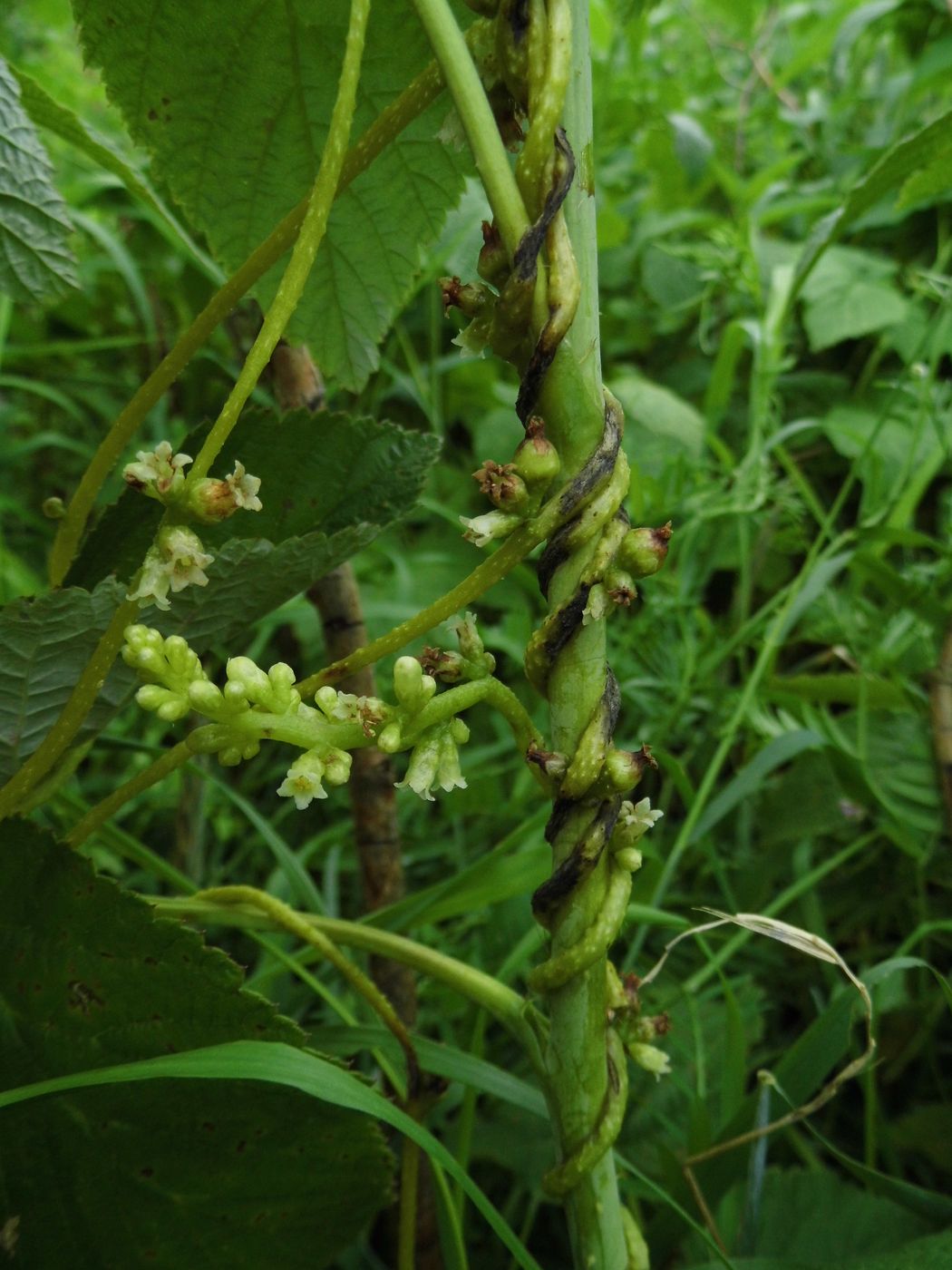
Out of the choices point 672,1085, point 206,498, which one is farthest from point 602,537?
point 672,1085

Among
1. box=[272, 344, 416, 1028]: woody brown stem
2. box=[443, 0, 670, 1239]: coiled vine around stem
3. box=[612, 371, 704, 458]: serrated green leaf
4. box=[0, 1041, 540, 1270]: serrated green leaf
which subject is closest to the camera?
box=[443, 0, 670, 1239]: coiled vine around stem

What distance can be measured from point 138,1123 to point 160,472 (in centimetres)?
41

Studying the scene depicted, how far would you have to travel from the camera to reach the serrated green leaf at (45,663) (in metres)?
0.59

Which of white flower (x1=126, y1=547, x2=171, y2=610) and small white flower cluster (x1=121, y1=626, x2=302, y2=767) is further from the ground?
white flower (x1=126, y1=547, x2=171, y2=610)

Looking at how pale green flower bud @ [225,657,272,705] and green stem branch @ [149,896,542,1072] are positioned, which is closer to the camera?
pale green flower bud @ [225,657,272,705]

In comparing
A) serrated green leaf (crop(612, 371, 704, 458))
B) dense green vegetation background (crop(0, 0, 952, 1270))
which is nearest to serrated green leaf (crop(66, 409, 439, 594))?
dense green vegetation background (crop(0, 0, 952, 1270))

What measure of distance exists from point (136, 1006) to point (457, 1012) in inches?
22.1

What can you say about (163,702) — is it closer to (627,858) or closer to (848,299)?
(627,858)

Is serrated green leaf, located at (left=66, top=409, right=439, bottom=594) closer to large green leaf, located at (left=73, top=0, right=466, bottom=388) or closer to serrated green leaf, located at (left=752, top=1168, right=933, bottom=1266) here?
large green leaf, located at (left=73, top=0, right=466, bottom=388)

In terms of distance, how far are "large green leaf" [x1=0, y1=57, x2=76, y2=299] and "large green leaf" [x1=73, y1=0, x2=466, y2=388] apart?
0.07 m

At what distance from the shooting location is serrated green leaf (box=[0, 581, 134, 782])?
588mm

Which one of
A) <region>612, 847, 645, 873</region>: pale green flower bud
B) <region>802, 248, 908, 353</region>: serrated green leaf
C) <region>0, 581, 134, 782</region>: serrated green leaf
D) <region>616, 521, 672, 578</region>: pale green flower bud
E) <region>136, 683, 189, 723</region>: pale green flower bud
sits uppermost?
<region>802, 248, 908, 353</region>: serrated green leaf

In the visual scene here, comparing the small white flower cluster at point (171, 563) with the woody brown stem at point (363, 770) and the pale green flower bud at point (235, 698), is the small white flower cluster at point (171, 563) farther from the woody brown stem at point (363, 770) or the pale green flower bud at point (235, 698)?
the woody brown stem at point (363, 770)

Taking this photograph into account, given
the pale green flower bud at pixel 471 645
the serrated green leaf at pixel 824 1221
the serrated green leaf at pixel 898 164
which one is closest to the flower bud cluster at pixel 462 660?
the pale green flower bud at pixel 471 645
